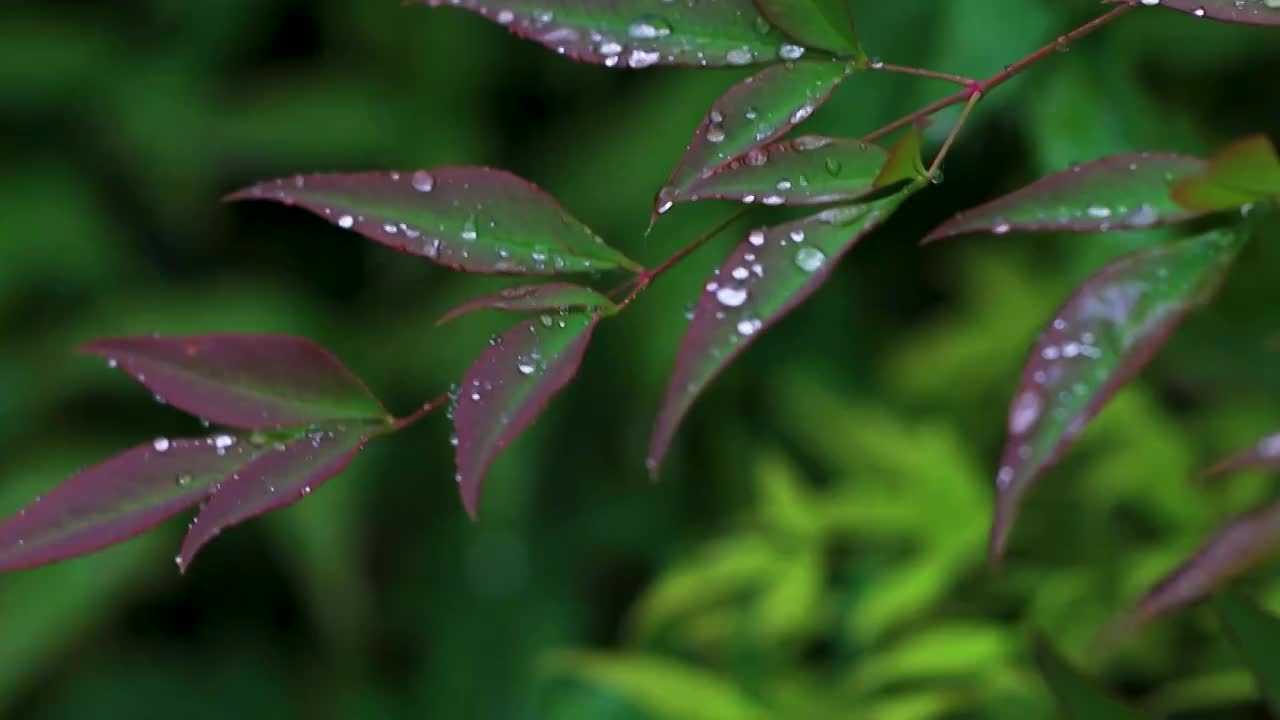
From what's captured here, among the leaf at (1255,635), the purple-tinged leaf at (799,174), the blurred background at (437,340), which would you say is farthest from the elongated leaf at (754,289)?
the blurred background at (437,340)

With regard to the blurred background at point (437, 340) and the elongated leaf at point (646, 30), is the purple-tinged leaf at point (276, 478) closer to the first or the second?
the elongated leaf at point (646, 30)

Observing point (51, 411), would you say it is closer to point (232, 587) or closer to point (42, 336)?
point (42, 336)

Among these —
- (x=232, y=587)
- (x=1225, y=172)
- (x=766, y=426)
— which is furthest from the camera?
(x=232, y=587)

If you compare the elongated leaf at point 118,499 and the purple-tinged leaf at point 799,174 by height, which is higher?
the purple-tinged leaf at point 799,174

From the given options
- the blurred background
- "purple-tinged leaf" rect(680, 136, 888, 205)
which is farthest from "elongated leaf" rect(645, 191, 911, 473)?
the blurred background

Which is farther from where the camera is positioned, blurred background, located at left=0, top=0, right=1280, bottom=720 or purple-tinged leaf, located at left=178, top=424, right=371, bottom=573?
blurred background, located at left=0, top=0, right=1280, bottom=720

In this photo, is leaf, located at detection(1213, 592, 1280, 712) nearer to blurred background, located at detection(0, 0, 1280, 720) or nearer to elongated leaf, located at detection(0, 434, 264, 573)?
elongated leaf, located at detection(0, 434, 264, 573)

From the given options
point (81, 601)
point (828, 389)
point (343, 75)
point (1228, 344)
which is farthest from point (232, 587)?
point (1228, 344)
